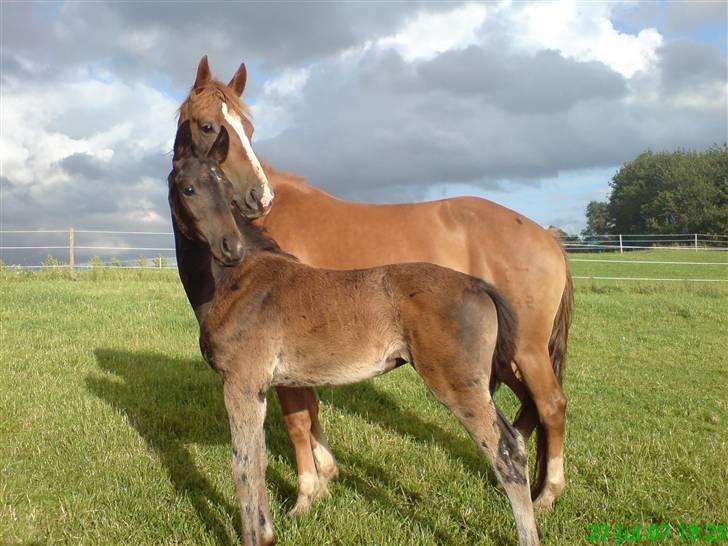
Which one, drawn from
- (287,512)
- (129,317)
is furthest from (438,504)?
(129,317)

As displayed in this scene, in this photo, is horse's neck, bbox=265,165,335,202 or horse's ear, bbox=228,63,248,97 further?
horse's ear, bbox=228,63,248,97

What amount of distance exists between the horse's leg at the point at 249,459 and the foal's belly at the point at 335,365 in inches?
7.9

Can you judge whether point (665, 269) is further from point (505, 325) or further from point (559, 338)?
point (505, 325)

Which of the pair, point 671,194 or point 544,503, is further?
point 671,194

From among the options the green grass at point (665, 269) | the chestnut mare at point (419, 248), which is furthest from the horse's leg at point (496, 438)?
the green grass at point (665, 269)

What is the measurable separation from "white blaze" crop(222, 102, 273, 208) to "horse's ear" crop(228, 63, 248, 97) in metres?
0.86

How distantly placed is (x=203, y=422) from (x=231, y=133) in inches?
112

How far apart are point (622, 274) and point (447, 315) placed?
940 inches

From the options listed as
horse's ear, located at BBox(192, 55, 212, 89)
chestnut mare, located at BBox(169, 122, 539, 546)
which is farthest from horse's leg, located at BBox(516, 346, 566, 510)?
horse's ear, located at BBox(192, 55, 212, 89)

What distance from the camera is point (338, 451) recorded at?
5.26 metres

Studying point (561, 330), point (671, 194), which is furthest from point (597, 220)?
point (561, 330)

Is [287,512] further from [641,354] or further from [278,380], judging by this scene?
[641,354]

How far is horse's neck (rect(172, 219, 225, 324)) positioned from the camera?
12.4 feet

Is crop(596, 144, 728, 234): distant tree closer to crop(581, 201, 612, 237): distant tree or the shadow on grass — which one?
crop(581, 201, 612, 237): distant tree
